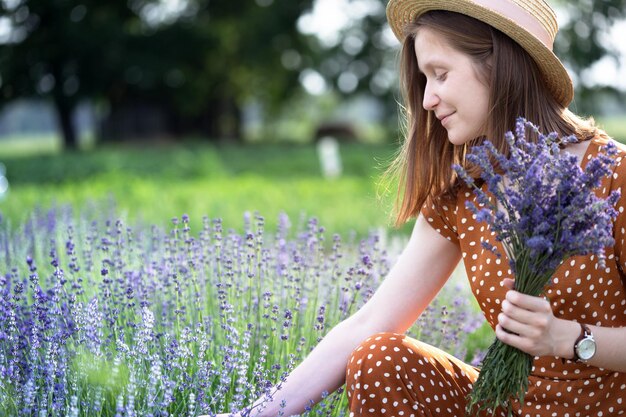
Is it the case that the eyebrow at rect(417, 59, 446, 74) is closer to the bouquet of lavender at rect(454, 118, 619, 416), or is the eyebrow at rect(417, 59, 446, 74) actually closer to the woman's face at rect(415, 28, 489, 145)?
the woman's face at rect(415, 28, 489, 145)

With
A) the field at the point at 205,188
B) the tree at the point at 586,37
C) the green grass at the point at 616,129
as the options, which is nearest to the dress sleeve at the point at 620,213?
the field at the point at 205,188

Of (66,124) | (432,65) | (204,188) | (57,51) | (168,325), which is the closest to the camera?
(432,65)

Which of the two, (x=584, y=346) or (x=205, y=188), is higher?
(x=584, y=346)

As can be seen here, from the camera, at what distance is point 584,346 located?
2047mm

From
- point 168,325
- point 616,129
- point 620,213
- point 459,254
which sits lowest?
point 616,129

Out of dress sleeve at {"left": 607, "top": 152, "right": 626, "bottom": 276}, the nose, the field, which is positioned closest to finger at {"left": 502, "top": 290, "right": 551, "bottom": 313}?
dress sleeve at {"left": 607, "top": 152, "right": 626, "bottom": 276}

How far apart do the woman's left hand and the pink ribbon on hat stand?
763 mm

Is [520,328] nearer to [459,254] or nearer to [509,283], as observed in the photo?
[509,283]

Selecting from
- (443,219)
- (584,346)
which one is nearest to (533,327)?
(584,346)

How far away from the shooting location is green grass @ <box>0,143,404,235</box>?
7.95m

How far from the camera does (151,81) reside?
94.7ft

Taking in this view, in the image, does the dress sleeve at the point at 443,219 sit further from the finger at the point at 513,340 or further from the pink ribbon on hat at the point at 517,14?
the finger at the point at 513,340

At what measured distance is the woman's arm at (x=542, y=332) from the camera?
6.37ft

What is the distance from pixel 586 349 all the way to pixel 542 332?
17cm
